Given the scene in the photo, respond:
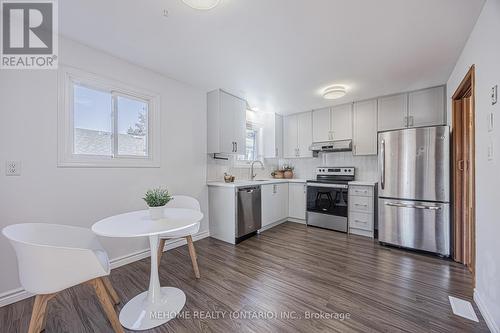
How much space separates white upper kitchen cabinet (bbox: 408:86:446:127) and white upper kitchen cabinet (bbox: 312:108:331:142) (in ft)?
4.37

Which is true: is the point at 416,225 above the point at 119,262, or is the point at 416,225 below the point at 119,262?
above

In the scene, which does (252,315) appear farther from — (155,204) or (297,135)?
(297,135)

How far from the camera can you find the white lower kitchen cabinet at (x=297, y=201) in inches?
169

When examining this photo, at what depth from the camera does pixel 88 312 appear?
5.44 feet

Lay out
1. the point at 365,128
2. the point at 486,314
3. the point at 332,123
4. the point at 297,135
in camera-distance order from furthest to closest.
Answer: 1. the point at 297,135
2. the point at 332,123
3. the point at 365,128
4. the point at 486,314

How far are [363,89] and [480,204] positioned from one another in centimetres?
222

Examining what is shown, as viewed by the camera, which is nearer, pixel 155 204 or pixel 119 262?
pixel 155 204

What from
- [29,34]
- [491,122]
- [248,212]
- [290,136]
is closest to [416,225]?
[491,122]

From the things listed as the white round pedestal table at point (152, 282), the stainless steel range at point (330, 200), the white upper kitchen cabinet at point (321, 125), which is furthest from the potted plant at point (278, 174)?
the white round pedestal table at point (152, 282)

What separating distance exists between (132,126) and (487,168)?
3.54 m

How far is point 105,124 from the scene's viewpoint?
2428mm

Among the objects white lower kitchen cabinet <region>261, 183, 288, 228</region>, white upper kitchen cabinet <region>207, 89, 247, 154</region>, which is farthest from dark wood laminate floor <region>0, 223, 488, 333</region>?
white upper kitchen cabinet <region>207, 89, 247, 154</region>

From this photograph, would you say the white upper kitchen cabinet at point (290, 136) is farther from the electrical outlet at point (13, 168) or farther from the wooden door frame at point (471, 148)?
the electrical outlet at point (13, 168)

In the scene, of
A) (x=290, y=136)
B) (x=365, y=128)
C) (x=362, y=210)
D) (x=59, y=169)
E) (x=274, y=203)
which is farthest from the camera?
(x=290, y=136)
